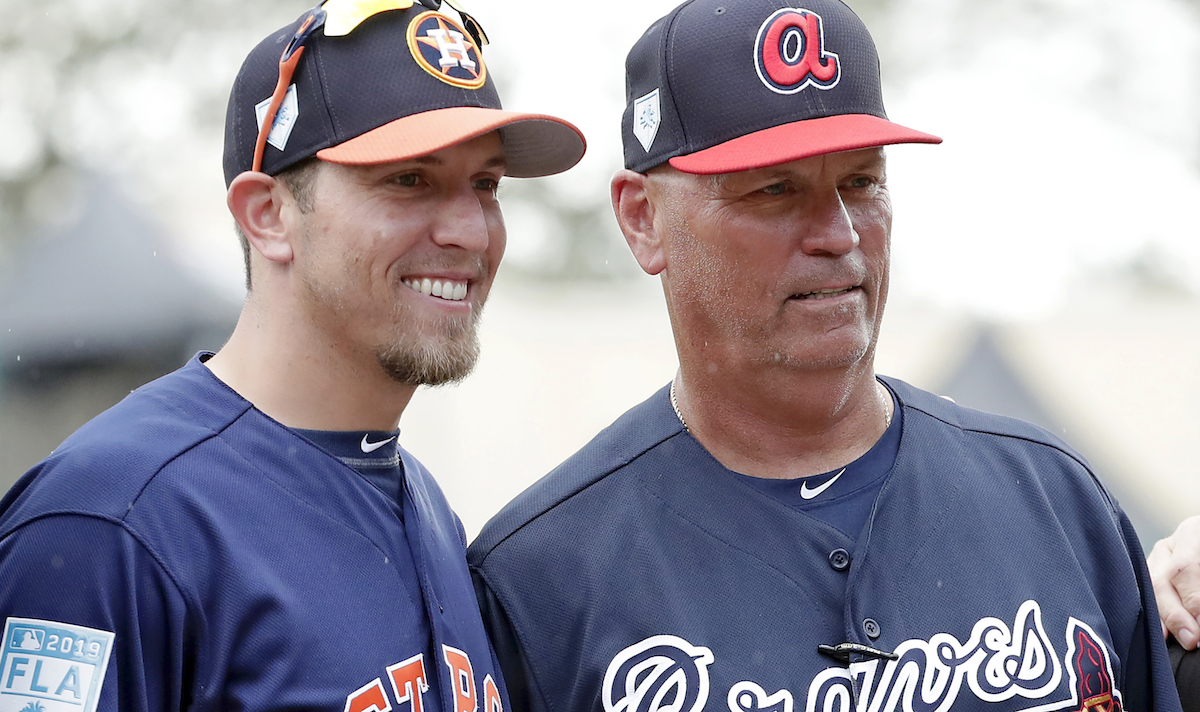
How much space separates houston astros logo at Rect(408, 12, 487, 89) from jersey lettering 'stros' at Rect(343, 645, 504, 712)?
1.08 metres

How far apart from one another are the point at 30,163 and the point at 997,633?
11.7m

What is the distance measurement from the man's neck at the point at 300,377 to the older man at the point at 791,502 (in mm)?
459

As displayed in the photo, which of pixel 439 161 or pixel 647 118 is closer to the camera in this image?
pixel 439 161

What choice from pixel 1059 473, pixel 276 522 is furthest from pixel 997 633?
pixel 276 522

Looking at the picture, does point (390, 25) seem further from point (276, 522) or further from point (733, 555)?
point (733, 555)

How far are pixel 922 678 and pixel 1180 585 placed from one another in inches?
26.5

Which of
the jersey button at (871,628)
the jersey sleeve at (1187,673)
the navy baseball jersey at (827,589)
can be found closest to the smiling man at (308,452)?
the navy baseball jersey at (827,589)

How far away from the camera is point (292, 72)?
2219 millimetres

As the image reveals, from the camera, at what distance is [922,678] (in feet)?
7.04

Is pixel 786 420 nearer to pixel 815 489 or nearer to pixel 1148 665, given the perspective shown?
pixel 815 489

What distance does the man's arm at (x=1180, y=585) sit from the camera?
7.72 feet

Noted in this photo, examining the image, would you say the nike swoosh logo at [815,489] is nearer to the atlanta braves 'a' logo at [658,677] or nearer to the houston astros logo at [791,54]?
the atlanta braves 'a' logo at [658,677]

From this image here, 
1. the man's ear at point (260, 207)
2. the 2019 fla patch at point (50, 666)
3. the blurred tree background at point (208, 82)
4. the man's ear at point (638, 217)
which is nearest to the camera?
the 2019 fla patch at point (50, 666)

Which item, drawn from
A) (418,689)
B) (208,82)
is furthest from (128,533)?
(208,82)
